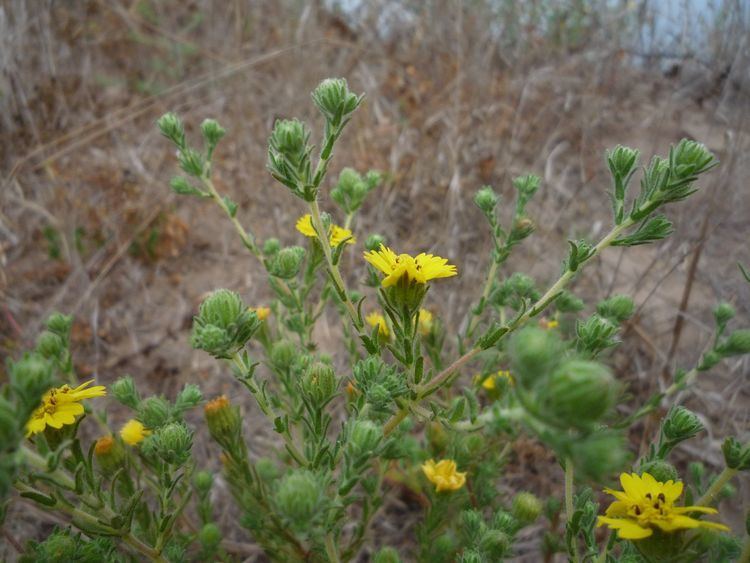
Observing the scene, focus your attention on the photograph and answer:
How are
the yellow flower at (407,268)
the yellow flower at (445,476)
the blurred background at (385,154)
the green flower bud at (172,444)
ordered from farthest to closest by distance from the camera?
the blurred background at (385,154) < the yellow flower at (445,476) < the green flower bud at (172,444) < the yellow flower at (407,268)

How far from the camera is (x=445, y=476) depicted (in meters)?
1.79

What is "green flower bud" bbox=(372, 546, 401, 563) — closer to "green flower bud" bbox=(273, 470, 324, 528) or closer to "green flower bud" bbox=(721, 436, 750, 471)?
"green flower bud" bbox=(273, 470, 324, 528)

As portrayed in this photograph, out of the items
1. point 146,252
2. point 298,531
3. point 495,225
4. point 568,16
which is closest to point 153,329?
point 146,252

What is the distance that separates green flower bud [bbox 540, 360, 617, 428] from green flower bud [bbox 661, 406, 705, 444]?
65cm

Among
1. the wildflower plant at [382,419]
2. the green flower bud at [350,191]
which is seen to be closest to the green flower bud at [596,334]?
the wildflower plant at [382,419]

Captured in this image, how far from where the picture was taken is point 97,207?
12.1 ft

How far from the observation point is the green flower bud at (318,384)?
1358mm

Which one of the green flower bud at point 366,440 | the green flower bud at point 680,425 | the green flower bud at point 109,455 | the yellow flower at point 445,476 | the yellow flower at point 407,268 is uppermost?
the yellow flower at point 407,268

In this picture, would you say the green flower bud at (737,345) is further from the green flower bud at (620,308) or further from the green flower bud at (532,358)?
the green flower bud at (532,358)

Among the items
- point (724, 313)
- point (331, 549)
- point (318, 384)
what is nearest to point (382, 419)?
point (318, 384)

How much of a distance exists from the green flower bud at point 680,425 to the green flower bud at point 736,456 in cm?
10

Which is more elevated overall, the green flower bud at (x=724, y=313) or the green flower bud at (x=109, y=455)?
the green flower bud at (x=724, y=313)

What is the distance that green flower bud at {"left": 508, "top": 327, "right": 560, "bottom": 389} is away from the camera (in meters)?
0.97

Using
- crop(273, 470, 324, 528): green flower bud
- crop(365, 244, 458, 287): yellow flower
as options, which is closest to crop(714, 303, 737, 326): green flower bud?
crop(365, 244, 458, 287): yellow flower
